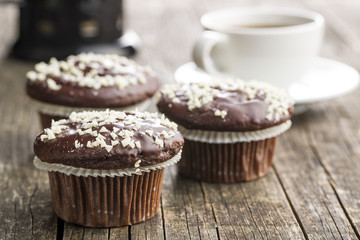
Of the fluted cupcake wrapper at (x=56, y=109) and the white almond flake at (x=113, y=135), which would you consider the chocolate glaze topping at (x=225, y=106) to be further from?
the white almond flake at (x=113, y=135)

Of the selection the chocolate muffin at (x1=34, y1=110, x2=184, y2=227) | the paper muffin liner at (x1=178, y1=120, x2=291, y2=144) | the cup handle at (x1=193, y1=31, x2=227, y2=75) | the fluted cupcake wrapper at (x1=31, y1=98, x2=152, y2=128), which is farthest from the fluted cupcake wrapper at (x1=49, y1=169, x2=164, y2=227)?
the cup handle at (x1=193, y1=31, x2=227, y2=75)

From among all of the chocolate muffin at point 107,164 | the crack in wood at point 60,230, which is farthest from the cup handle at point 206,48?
the crack in wood at point 60,230

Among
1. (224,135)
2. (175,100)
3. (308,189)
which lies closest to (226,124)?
(224,135)

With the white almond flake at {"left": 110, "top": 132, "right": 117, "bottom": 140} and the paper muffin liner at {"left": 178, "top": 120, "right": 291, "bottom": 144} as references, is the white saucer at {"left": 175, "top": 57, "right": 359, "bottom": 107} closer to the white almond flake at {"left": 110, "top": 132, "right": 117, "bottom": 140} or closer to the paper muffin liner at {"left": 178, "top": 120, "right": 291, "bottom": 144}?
the paper muffin liner at {"left": 178, "top": 120, "right": 291, "bottom": 144}

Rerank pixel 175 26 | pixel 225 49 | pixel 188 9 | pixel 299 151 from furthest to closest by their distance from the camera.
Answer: pixel 188 9 < pixel 175 26 < pixel 225 49 < pixel 299 151

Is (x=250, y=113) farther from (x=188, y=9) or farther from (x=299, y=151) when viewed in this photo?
(x=188, y=9)

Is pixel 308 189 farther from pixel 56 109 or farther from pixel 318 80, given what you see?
pixel 56 109

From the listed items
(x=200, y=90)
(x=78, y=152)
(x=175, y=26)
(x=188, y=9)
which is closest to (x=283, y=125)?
(x=200, y=90)
